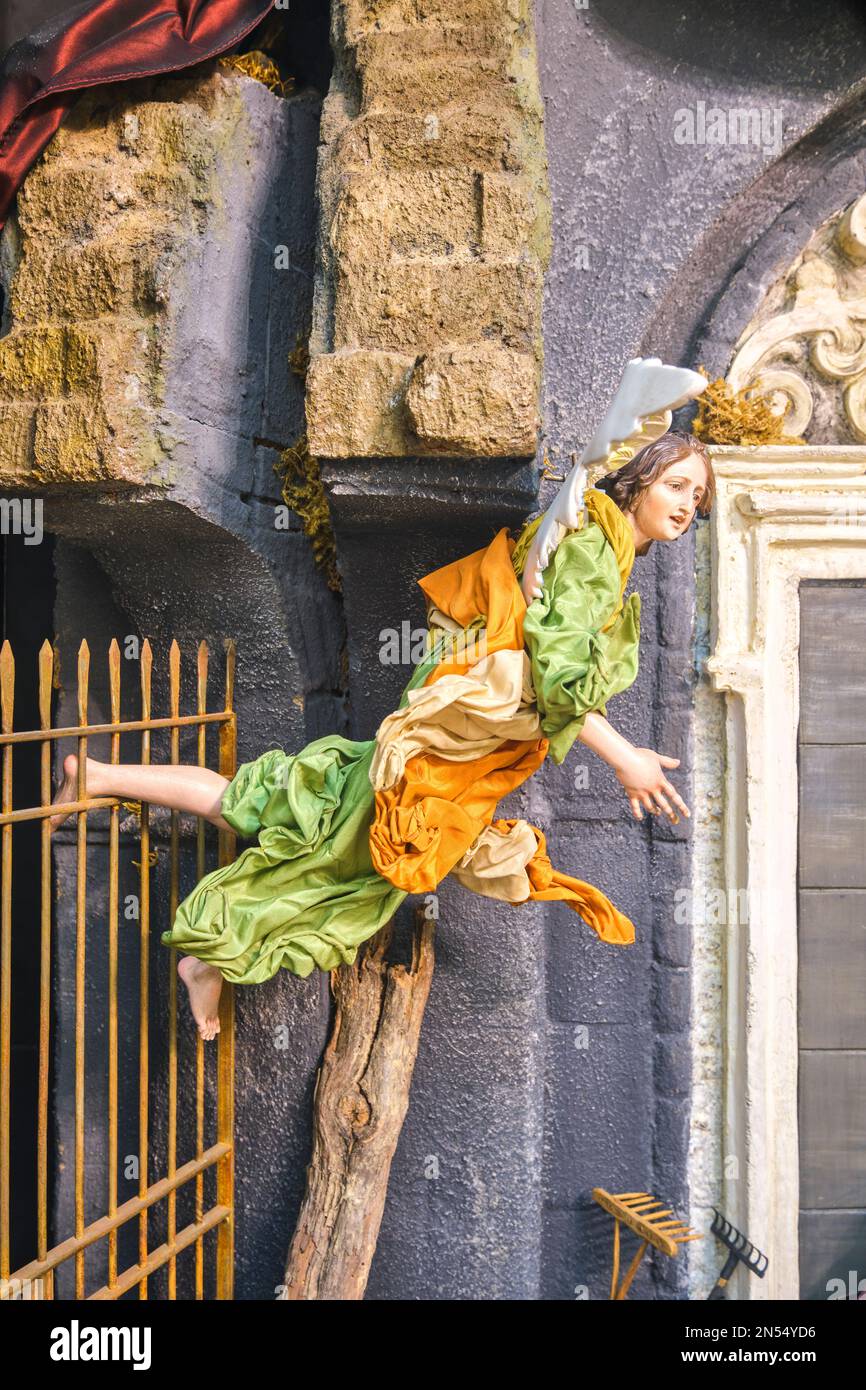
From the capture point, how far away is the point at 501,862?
2.67 metres

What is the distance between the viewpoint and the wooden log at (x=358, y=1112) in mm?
2848

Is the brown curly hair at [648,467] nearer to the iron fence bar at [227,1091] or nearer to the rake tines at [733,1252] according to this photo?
the iron fence bar at [227,1091]

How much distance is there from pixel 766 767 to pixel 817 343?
1.22 meters

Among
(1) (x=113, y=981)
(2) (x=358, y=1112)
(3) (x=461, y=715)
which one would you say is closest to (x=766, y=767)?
(3) (x=461, y=715)

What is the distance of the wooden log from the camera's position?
2.85 m

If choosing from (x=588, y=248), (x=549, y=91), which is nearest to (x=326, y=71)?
(x=549, y=91)

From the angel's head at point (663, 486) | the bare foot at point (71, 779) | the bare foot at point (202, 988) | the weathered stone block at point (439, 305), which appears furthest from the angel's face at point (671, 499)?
the bare foot at point (202, 988)

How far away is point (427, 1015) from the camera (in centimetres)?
311

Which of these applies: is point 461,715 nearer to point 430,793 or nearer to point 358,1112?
point 430,793

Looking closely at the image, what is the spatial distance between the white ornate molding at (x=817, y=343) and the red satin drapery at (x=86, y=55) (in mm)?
1594

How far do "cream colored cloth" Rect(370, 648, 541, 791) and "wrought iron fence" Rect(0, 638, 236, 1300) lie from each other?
604mm

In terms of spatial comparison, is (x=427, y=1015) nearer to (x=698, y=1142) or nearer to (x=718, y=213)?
(x=698, y=1142)

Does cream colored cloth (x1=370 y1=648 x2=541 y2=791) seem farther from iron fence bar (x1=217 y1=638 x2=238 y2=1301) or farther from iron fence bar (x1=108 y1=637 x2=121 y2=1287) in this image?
iron fence bar (x1=217 y1=638 x2=238 y2=1301)

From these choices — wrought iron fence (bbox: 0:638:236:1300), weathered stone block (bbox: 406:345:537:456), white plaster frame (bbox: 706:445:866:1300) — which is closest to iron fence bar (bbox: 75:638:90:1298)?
wrought iron fence (bbox: 0:638:236:1300)
